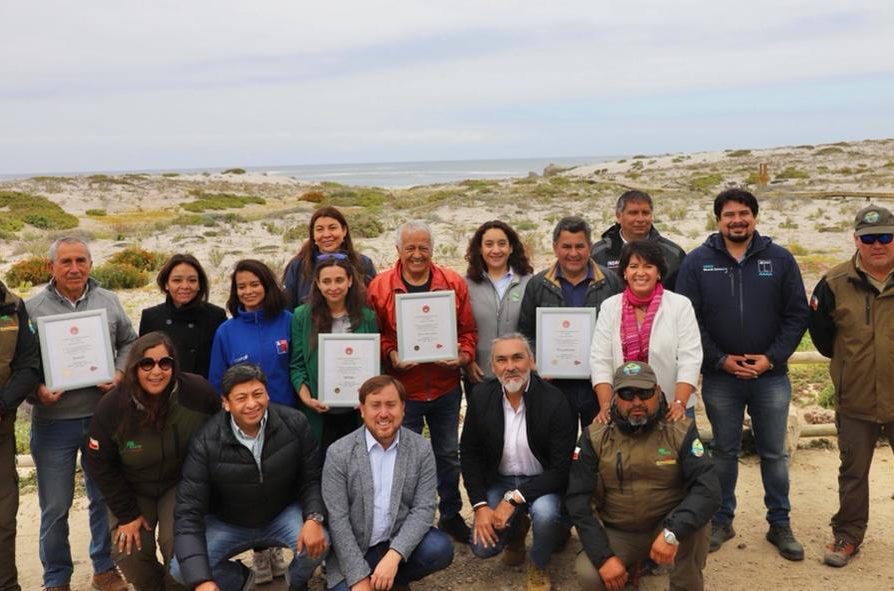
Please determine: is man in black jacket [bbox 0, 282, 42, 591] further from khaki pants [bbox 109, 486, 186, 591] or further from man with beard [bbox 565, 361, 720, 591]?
man with beard [bbox 565, 361, 720, 591]

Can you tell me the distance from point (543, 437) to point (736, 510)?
7.28 ft

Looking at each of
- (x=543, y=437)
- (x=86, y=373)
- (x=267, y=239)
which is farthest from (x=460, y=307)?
(x=267, y=239)

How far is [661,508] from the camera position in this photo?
14.4 ft

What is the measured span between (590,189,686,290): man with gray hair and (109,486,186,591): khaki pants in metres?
3.61

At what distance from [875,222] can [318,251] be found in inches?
156

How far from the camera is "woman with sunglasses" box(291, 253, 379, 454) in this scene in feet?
16.5

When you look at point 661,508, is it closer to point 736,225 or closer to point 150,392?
point 736,225

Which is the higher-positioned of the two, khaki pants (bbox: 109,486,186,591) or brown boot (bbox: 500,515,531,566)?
khaki pants (bbox: 109,486,186,591)

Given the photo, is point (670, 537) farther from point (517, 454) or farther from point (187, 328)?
point (187, 328)

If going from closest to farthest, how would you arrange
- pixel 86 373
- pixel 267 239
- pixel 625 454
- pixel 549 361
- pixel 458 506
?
pixel 625 454 < pixel 86 373 < pixel 549 361 < pixel 458 506 < pixel 267 239

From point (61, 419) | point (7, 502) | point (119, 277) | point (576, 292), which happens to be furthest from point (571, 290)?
point (119, 277)

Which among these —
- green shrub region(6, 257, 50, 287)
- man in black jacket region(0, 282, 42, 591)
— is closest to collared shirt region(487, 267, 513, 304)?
man in black jacket region(0, 282, 42, 591)

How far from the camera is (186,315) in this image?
5215 millimetres

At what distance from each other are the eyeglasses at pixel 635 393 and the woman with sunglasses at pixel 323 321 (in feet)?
6.01
